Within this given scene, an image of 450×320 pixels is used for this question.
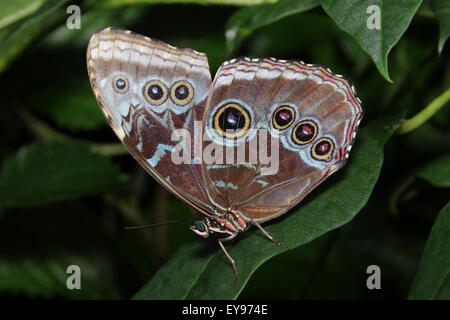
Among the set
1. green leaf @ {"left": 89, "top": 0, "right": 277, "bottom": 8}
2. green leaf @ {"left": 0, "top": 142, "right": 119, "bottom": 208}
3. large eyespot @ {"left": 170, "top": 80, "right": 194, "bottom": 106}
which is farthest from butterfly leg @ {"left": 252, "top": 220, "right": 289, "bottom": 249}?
green leaf @ {"left": 0, "top": 142, "right": 119, "bottom": 208}

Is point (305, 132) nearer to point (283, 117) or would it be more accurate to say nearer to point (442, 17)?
point (283, 117)

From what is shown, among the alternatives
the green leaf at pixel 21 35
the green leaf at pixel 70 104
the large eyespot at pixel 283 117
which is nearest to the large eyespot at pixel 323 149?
the large eyespot at pixel 283 117

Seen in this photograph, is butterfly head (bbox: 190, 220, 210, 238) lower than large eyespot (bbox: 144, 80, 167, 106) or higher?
lower

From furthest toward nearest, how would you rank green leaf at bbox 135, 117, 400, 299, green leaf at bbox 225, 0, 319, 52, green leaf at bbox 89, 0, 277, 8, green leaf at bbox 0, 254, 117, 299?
green leaf at bbox 0, 254, 117, 299 → green leaf at bbox 89, 0, 277, 8 → green leaf at bbox 225, 0, 319, 52 → green leaf at bbox 135, 117, 400, 299

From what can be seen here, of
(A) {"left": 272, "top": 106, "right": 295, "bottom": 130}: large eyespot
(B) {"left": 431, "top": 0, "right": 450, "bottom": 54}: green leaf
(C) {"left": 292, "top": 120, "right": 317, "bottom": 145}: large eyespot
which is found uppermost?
(B) {"left": 431, "top": 0, "right": 450, "bottom": 54}: green leaf

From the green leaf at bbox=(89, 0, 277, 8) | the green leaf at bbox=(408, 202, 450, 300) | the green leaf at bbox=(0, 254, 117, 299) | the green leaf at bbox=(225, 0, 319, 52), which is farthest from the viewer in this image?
the green leaf at bbox=(0, 254, 117, 299)

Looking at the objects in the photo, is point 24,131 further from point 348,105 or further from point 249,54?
point 348,105

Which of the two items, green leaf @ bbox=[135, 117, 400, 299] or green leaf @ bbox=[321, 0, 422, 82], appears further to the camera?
green leaf @ bbox=[135, 117, 400, 299]

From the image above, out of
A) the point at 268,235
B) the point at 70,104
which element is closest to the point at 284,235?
the point at 268,235

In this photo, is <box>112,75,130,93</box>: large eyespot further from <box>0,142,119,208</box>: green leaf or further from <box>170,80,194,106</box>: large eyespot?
<box>0,142,119,208</box>: green leaf
